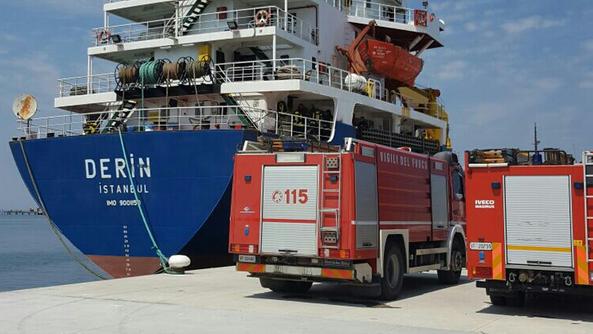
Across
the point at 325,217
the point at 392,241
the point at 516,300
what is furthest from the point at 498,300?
the point at 325,217

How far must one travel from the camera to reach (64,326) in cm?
834

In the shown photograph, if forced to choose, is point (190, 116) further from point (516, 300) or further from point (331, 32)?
point (516, 300)

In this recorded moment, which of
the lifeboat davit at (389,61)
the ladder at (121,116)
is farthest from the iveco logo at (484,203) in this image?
the lifeboat davit at (389,61)

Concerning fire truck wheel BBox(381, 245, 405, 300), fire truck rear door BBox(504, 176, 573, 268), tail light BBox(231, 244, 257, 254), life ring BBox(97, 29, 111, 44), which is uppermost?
life ring BBox(97, 29, 111, 44)

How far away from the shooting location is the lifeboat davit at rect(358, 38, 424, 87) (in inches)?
933

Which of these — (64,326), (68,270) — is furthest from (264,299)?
(68,270)

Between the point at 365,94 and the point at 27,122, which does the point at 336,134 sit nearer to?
the point at 365,94

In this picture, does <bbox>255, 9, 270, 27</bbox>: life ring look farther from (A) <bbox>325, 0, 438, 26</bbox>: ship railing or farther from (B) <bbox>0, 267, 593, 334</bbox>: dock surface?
(B) <bbox>0, 267, 593, 334</bbox>: dock surface

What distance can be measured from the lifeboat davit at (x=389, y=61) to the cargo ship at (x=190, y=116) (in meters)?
0.05

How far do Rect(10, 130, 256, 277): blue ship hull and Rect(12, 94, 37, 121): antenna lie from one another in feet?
3.72

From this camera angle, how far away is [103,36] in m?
23.4

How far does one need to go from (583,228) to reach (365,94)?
13.0m

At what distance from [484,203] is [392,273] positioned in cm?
248

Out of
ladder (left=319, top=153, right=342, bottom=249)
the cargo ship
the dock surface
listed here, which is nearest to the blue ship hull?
the cargo ship
